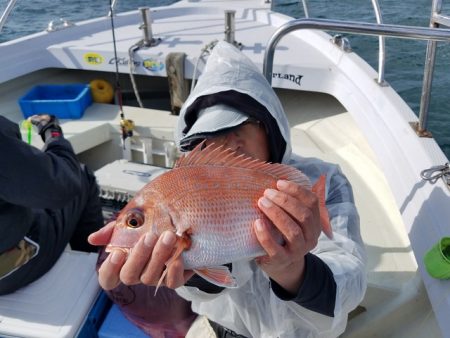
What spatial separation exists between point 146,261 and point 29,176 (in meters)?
1.06

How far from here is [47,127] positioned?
267cm

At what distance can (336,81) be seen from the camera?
3.71 m

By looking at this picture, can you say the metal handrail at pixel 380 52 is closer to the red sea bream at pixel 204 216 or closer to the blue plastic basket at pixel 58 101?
the red sea bream at pixel 204 216

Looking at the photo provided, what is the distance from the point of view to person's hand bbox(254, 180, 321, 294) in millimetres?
1091

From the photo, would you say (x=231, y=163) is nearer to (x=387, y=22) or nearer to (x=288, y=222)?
(x=288, y=222)

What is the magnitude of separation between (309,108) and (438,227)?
2620 mm

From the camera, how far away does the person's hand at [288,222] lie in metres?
1.09

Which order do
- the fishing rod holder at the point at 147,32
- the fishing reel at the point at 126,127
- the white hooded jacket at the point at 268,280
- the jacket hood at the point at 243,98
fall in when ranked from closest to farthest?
the white hooded jacket at the point at 268,280
the jacket hood at the point at 243,98
the fishing reel at the point at 126,127
the fishing rod holder at the point at 147,32

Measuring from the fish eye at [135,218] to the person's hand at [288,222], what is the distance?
32 centimetres

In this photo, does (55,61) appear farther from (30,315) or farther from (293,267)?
(293,267)

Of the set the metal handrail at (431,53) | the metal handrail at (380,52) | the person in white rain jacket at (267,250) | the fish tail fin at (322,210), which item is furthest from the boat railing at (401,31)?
the fish tail fin at (322,210)

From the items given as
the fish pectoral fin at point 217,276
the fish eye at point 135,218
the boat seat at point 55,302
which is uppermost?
the fish eye at point 135,218

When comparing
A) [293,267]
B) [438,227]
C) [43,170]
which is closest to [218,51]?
[43,170]

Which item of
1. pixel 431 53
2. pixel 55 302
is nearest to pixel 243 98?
pixel 431 53
